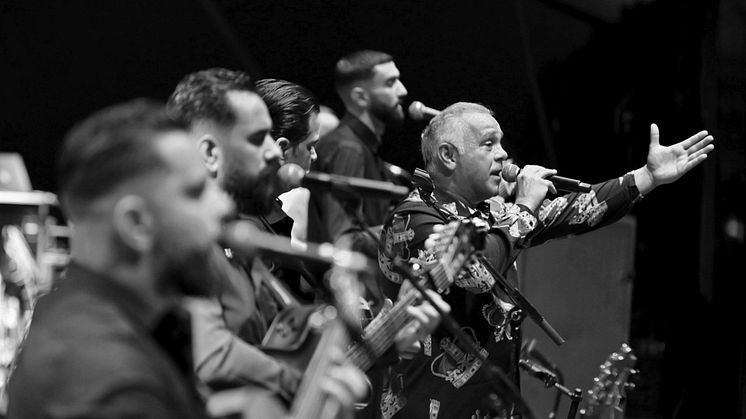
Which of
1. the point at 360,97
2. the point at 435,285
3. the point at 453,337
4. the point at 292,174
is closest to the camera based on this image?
the point at 292,174

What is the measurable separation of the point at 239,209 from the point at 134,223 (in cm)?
105

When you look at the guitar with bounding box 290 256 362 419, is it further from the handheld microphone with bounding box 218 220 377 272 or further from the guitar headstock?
the guitar headstock

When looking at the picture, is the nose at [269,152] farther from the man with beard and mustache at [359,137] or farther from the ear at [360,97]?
the ear at [360,97]

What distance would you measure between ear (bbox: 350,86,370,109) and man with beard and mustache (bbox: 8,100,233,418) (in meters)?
2.16

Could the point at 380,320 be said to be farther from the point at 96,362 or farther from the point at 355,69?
the point at 355,69

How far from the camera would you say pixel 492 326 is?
138 inches

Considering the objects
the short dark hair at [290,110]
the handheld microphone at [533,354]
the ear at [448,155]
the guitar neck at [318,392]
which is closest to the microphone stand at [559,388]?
the handheld microphone at [533,354]

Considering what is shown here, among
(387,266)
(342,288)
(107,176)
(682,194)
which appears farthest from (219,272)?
(682,194)

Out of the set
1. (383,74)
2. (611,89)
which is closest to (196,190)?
(383,74)

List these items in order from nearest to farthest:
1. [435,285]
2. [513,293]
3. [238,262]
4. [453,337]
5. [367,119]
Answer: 1. [238,262]
2. [435,285]
3. [513,293]
4. [453,337]
5. [367,119]

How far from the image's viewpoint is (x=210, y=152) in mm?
2629

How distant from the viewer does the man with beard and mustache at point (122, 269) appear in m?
1.58

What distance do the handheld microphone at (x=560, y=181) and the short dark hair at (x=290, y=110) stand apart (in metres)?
0.65

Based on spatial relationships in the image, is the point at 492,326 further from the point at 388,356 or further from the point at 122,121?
the point at 122,121
